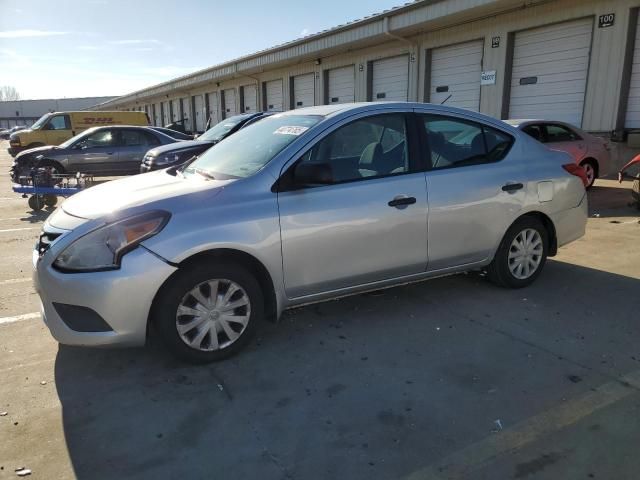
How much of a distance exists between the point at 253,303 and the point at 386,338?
1060 millimetres

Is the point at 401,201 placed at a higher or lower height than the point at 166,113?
lower

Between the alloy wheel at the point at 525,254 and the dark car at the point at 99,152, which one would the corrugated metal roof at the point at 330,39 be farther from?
the alloy wheel at the point at 525,254

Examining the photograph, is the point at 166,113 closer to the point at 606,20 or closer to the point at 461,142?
the point at 606,20

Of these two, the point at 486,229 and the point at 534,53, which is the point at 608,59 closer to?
the point at 534,53

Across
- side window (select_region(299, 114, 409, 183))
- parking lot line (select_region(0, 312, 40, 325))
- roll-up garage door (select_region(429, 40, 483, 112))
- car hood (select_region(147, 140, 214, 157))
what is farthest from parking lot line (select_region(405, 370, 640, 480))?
roll-up garage door (select_region(429, 40, 483, 112))

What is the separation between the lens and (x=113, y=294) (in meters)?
3.02

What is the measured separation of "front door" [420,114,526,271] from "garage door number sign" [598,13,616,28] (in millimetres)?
9286

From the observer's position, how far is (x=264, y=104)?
2628 cm

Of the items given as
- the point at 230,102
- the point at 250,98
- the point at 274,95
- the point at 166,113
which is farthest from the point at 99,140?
the point at 166,113

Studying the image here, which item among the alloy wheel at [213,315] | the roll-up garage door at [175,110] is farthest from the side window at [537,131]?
the roll-up garage door at [175,110]

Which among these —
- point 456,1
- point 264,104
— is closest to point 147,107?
point 264,104

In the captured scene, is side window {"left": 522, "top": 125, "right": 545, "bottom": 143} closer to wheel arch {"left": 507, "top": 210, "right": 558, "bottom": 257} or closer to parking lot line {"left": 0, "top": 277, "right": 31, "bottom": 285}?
wheel arch {"left": 507, "top": 210, "right": 558, "bottom": 257}

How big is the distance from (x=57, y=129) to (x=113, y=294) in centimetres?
1793

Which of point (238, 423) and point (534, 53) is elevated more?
point (534, 53)
